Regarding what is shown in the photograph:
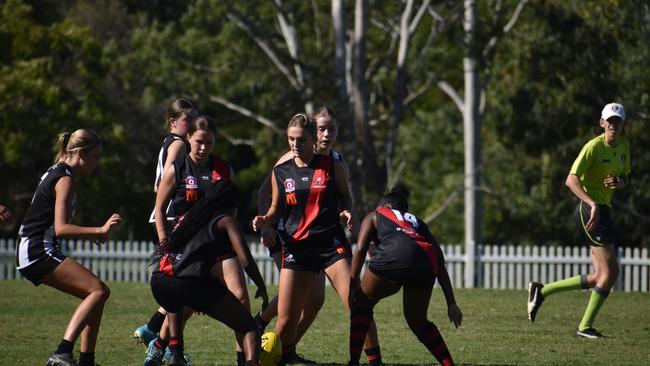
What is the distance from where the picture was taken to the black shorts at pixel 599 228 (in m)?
11.3

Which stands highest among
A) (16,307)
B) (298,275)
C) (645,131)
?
(645,131)

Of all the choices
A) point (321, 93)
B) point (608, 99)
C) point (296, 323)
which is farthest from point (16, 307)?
point (608, 99)

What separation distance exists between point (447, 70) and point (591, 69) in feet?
22.2

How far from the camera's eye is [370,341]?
8.74 metres

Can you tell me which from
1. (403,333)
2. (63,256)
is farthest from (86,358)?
(403,333)

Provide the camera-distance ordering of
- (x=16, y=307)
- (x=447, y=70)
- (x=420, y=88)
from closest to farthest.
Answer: (x=16, y=307)
(x=447, y=70)
(x=420, y=88)

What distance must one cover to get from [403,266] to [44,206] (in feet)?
8.58

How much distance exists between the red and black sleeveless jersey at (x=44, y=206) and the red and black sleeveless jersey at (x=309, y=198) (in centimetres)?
157

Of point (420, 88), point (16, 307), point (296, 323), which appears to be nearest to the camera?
point (296, 323)

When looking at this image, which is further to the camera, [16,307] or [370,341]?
[16,307]

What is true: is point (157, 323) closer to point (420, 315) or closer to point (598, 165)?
point (420, 315)

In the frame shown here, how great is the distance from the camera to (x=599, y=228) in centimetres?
1125

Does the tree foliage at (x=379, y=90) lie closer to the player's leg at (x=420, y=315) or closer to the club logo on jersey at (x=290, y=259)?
the club logo on jersey at (x=290, y=259)

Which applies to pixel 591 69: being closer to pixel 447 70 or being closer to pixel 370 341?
pixel 447 70
